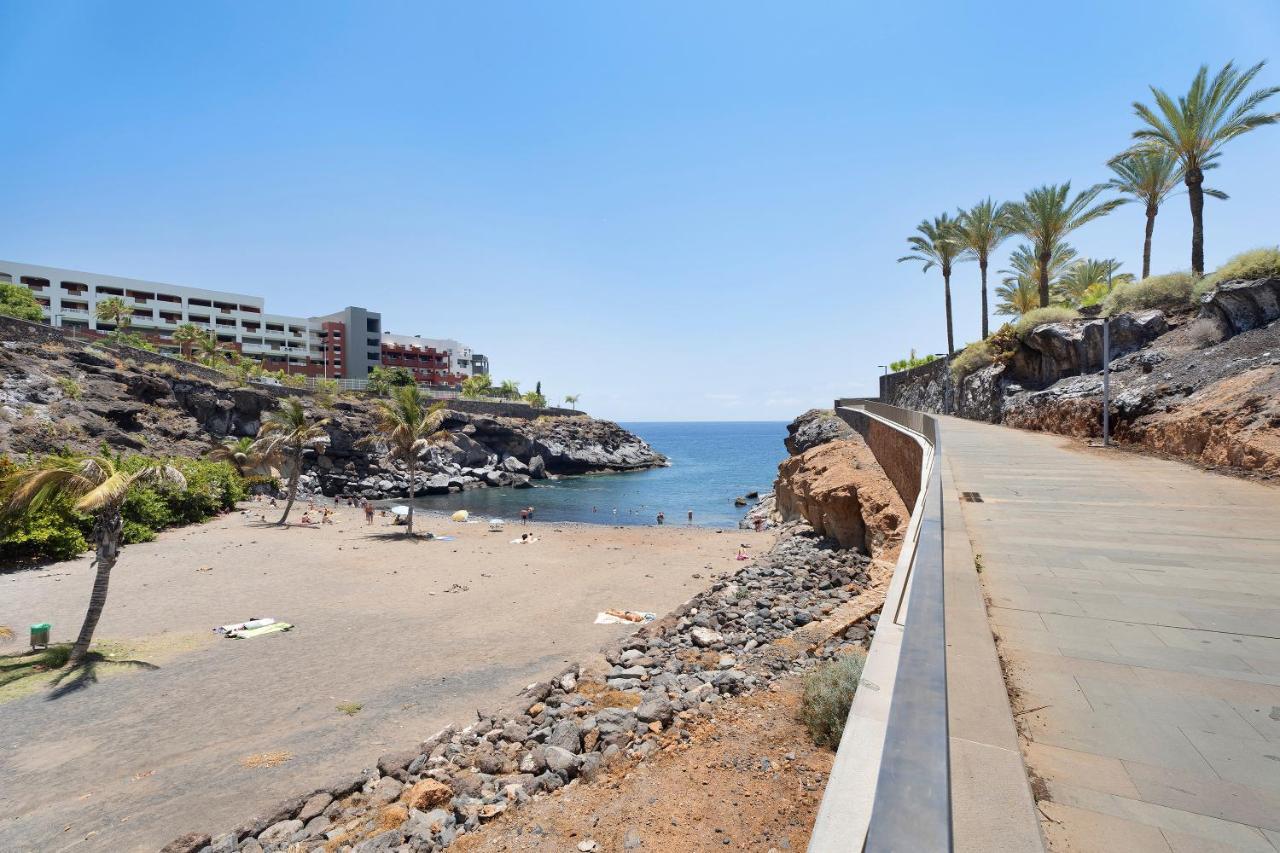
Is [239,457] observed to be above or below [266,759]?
above

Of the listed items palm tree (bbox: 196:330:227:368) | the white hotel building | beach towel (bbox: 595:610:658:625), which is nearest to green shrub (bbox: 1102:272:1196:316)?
beach towel (bbox: 595:610:658:625)

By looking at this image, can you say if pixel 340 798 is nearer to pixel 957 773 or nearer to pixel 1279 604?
pixel 957 773

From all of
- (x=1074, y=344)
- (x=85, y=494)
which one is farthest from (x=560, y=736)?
A: (x=1074, y=344)

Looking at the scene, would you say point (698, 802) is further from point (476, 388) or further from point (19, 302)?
point (476, 388)

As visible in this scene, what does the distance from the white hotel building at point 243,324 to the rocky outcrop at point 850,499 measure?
301 ft

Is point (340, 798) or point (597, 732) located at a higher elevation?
point (597, 732)

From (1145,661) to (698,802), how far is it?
153 inches

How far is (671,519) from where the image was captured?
45281 millimetres

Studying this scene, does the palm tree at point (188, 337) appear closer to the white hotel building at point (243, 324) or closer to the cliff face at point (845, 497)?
the white hotel building at point (243, 324)

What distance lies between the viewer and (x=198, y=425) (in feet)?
152

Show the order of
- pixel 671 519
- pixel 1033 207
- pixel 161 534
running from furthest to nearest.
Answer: pixel 671 519 < pixel 1033 207 < pixel 161 534

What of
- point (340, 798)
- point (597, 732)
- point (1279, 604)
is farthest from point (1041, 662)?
point (340, 798)

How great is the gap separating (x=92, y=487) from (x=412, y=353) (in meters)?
105

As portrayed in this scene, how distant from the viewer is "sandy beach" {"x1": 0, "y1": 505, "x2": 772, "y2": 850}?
25.8 feet
